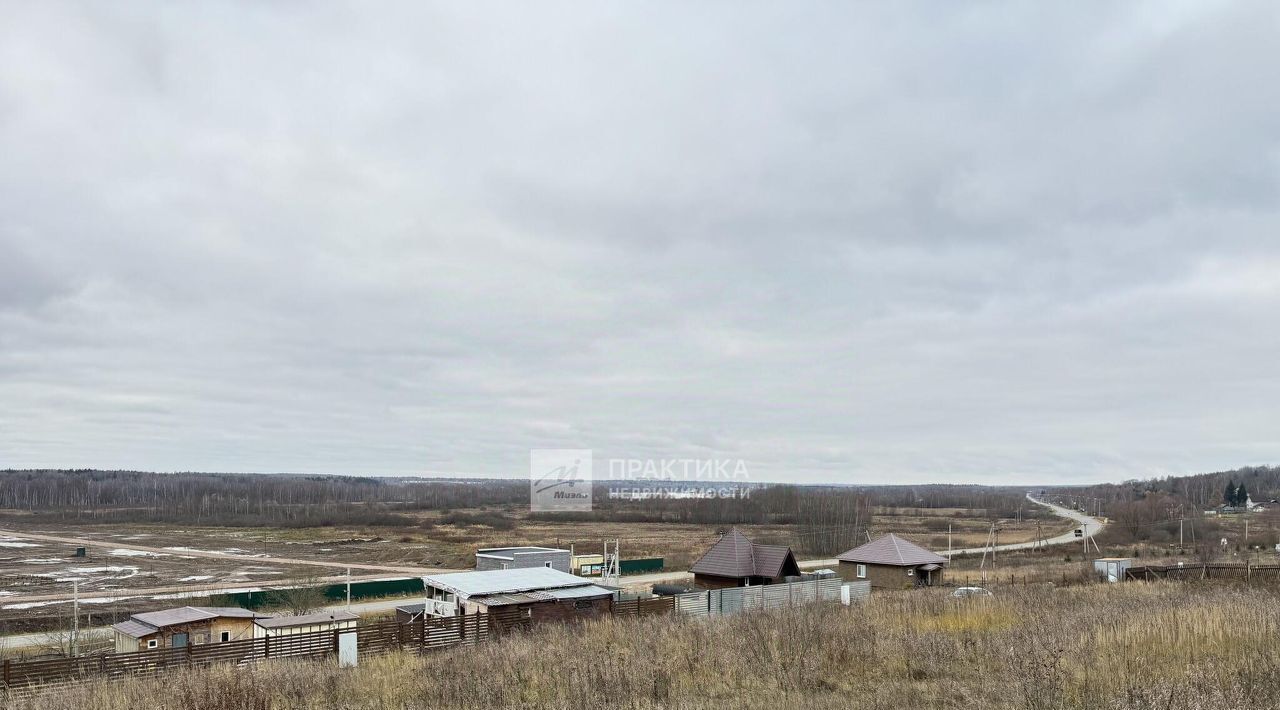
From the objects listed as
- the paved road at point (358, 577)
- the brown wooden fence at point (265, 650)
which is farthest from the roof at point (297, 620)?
the paved road at point (358, 577)

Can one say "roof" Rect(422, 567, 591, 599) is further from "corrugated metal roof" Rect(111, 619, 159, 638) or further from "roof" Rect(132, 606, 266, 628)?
"corrugated metal roof" Rect(111, 619, 159, 638)

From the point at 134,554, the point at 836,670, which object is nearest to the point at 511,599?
the point at 836,670

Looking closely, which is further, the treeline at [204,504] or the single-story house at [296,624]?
the treeline at [204,504]

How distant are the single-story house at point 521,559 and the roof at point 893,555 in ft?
50.0

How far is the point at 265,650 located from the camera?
65.2 feet

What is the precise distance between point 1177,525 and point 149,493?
195m

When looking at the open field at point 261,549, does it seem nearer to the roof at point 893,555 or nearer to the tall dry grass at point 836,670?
the roof at point 893,555

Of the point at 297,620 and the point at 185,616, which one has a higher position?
the point at 185,616

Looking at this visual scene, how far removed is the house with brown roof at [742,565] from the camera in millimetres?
34406

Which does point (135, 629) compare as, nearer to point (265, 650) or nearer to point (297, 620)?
point (297, 620)

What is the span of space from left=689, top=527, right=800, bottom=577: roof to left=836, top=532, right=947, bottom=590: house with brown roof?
471 centimetres

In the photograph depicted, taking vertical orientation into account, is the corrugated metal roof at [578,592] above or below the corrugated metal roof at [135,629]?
above

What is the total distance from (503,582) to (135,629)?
12007 millimetres

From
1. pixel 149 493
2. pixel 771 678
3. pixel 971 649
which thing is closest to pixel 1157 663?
pixel 971 649
